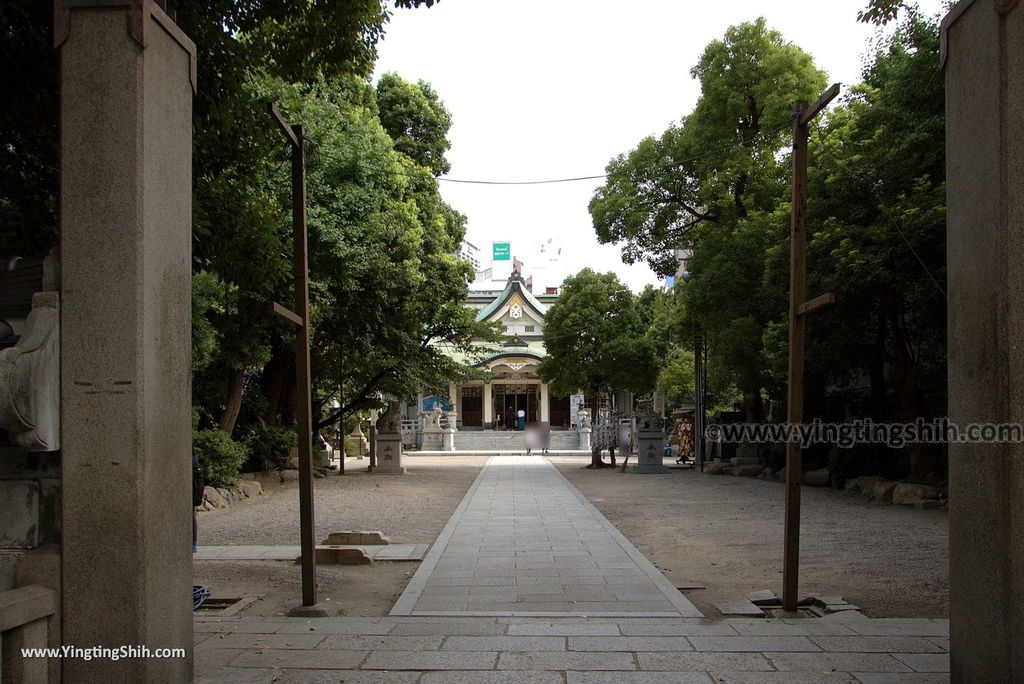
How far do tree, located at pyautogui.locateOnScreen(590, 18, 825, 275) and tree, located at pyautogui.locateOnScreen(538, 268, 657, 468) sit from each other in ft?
14.4

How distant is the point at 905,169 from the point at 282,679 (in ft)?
41.4

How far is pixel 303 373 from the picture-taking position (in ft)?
23.0

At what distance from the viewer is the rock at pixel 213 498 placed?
15.9 meters

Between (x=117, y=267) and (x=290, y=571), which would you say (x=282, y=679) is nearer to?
(x=117, y=267)

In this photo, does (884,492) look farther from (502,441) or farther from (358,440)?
(502,441)

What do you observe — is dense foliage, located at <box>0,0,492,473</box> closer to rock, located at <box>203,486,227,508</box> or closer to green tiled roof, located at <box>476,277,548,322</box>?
rock, located at <box>203,486,227,508</box>

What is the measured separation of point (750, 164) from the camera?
20688 millimetres

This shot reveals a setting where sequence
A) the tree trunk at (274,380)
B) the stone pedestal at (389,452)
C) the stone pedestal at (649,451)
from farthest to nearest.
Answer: the stone pedestal at (649,451) → the stone pedestal at (389,452) → the tree trunk at (274,380)

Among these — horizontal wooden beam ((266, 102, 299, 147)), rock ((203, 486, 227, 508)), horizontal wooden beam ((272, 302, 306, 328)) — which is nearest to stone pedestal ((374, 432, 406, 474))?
rock ((203, 486, 227, 508))

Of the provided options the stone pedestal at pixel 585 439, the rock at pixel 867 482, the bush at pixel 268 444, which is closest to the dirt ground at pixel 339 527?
the bush at pixel 268 444

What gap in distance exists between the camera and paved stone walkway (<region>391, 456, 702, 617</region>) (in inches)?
276

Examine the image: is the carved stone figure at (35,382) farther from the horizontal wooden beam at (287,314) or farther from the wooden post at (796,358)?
the wooden post at (796,358)

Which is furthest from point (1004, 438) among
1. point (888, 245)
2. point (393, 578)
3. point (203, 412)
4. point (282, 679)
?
point (203, 412)

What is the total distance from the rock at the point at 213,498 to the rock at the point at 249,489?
1.38 meters
